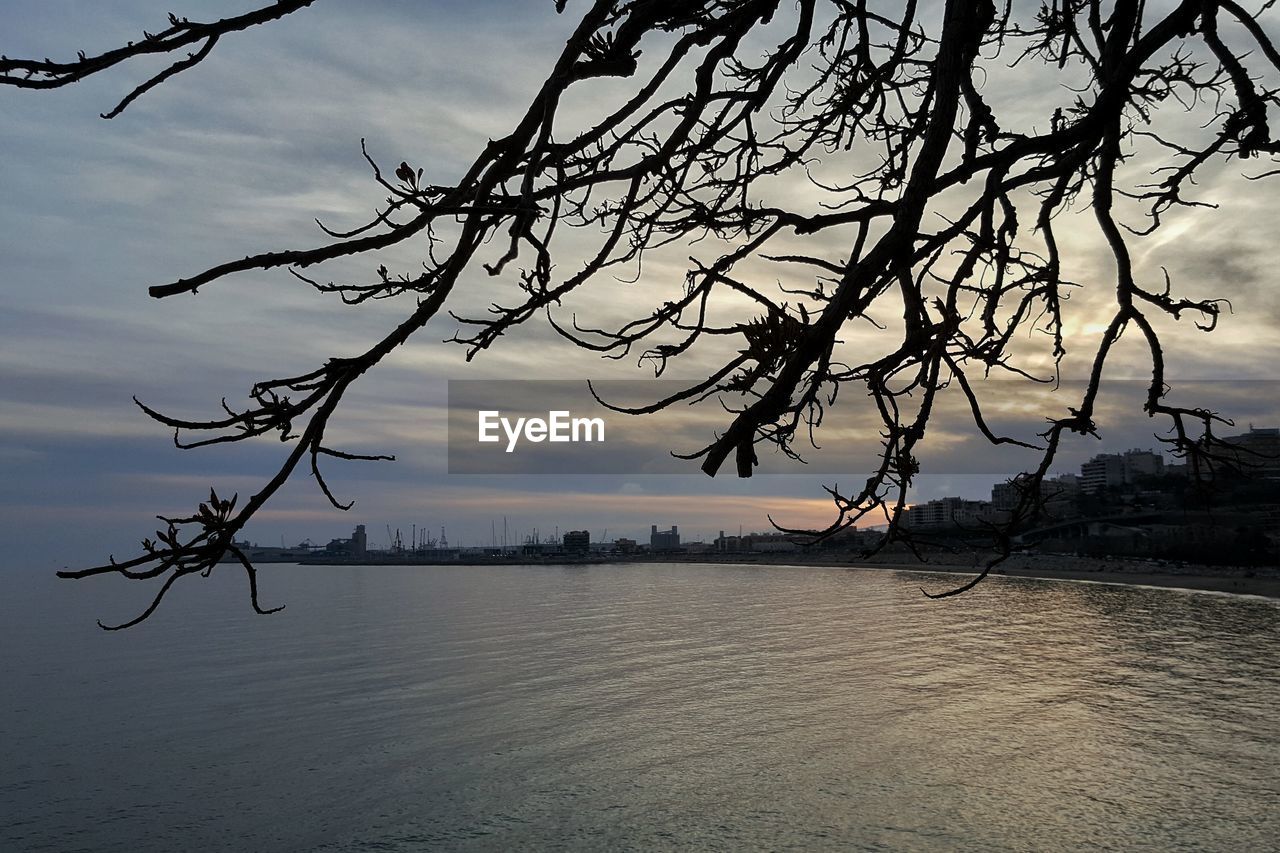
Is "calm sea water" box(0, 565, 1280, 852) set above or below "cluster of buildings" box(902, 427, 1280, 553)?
below

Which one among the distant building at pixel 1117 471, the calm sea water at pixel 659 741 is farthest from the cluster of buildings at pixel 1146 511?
the calm sea water at pixel 659 741

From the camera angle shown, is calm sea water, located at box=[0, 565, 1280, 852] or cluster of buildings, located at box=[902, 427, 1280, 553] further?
cluster of buildings, located at box=[902, 427, 1280, 553]

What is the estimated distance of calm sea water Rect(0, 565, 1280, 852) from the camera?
55.9 ft

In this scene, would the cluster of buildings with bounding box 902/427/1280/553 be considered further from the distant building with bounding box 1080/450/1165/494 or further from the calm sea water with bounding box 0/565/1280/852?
A: the calm sea water with bounding box 0/565/1280/852

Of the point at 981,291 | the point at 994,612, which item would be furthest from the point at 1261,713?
the point at 994,612

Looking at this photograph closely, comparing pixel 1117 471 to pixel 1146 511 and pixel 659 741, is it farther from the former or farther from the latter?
pixel 659 741

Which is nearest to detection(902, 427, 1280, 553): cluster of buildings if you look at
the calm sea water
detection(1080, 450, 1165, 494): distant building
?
detection(1080, 450, 1165, 494): distant building

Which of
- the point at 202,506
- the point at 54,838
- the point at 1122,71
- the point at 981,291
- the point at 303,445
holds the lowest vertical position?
the point at 54,838

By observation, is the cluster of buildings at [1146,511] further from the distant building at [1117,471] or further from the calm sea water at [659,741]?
the calm sea water at [659,741]

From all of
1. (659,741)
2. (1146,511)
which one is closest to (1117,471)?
(1146,511)

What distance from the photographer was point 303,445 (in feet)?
Result: 6.79

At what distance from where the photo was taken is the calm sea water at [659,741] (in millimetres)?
17047

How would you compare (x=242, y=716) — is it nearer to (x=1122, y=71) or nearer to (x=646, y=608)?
(x=1122, y=71)

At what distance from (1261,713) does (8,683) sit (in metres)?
46.8
